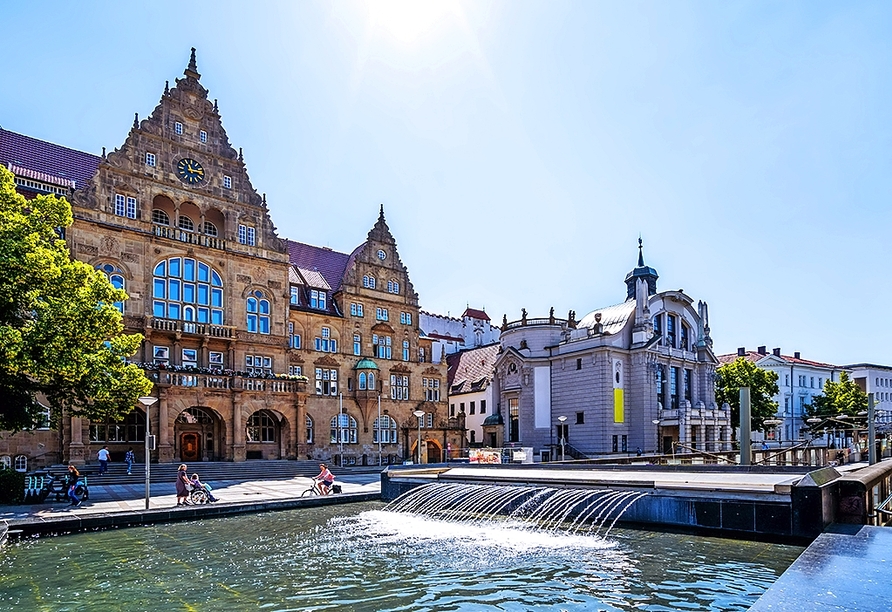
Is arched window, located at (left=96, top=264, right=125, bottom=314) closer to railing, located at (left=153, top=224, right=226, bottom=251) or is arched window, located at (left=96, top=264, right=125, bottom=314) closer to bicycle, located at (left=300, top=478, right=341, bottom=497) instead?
railing, located at (left=153, top=224, right=226, bottom=251)

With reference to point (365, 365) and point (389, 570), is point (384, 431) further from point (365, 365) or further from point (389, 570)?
point (389, 570)

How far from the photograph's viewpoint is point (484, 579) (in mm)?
12812

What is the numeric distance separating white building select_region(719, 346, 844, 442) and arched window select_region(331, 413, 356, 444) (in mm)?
69069

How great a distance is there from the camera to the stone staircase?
120 ft

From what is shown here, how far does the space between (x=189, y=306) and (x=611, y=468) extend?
105 ft

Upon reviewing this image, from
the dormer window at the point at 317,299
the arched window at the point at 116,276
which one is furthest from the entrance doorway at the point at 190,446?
the dormer window at the point at 317,299

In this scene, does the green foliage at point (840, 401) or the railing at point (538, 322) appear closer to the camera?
the railing at point (538, 322)

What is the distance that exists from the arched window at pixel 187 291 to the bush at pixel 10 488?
2022cm

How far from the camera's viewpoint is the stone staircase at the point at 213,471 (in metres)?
36.5

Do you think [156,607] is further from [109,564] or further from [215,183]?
[215,183]

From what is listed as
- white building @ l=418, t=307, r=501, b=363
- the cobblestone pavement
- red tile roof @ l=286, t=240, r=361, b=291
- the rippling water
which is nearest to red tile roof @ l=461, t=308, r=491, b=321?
white building @ l=418, t=307, r=501, b=363

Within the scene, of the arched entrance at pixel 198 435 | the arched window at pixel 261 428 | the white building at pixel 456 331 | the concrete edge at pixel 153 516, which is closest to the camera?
the concrete edge at pixel 153 516

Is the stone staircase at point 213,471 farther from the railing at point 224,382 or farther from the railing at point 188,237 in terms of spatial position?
the railing at point 188,237

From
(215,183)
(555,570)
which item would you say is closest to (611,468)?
(555,570)
